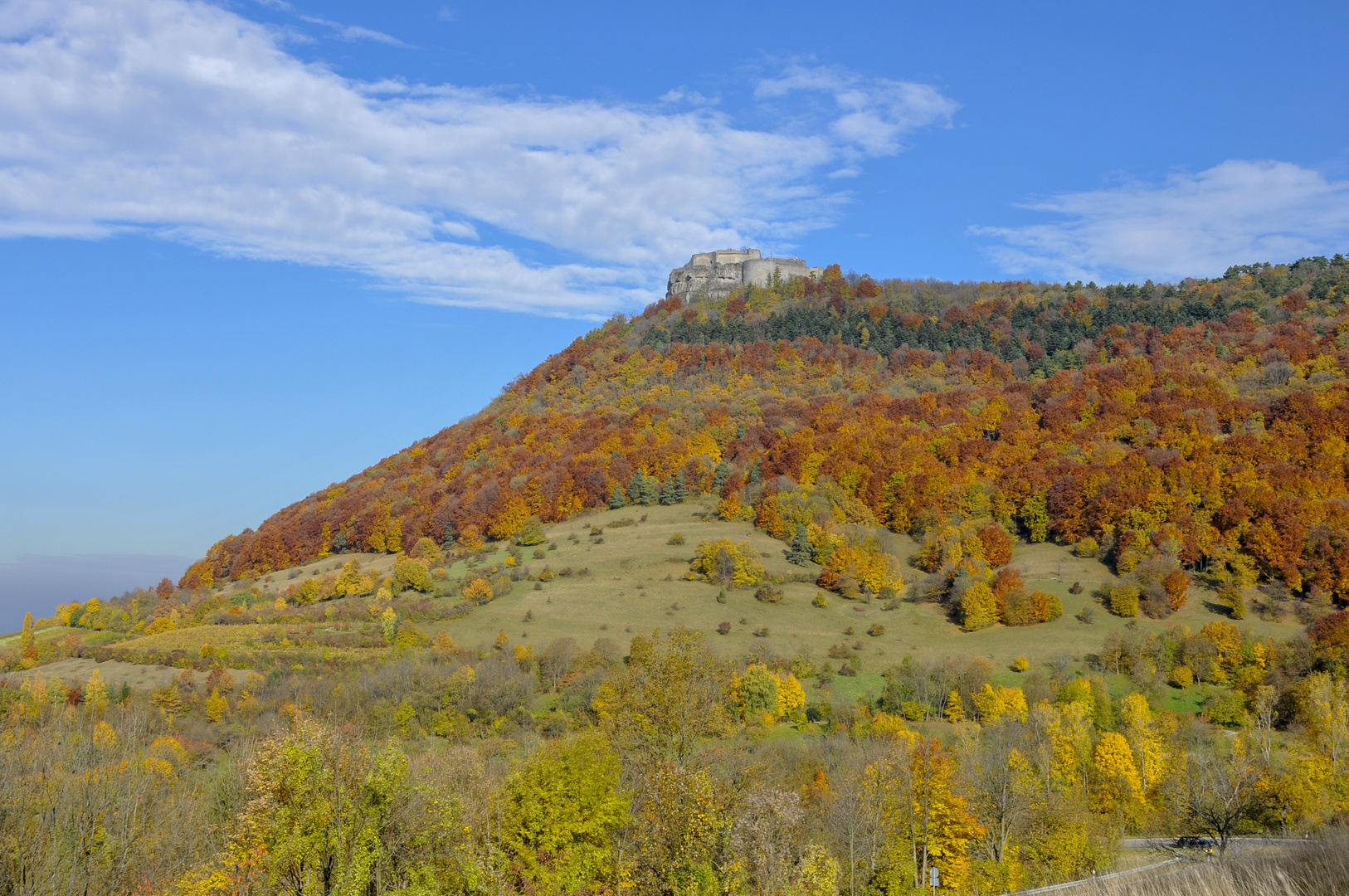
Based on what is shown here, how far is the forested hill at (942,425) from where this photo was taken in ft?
316

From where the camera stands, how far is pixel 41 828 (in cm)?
2792

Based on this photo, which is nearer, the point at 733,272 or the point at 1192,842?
the point at 1192,842

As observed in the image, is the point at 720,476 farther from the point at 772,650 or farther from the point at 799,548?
the point at 772,650

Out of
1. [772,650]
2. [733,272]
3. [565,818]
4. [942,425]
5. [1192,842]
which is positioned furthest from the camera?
[733,272]

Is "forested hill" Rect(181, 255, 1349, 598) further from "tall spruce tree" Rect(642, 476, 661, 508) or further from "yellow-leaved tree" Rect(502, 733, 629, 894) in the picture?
"yellow-leaved tree" Rect(502, 733, 629, 894)

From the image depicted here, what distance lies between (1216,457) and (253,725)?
105 m

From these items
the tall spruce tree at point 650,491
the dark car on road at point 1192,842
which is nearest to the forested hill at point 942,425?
the tall spruce tree at point 650,491

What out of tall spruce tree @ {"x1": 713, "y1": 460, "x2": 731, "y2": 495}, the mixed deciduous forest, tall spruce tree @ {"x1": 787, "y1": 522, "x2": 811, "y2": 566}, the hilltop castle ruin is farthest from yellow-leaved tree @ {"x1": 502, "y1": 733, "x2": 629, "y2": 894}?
the hilltop castle ruin

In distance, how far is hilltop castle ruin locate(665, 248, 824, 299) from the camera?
190 m

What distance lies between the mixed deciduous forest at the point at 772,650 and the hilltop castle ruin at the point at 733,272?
29.5ft

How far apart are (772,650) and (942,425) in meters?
66.1

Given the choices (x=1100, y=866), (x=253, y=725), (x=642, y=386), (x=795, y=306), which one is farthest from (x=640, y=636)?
(x=795, y=306)

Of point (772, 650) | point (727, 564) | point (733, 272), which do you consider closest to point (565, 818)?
point (772, 650)

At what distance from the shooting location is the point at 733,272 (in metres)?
194
